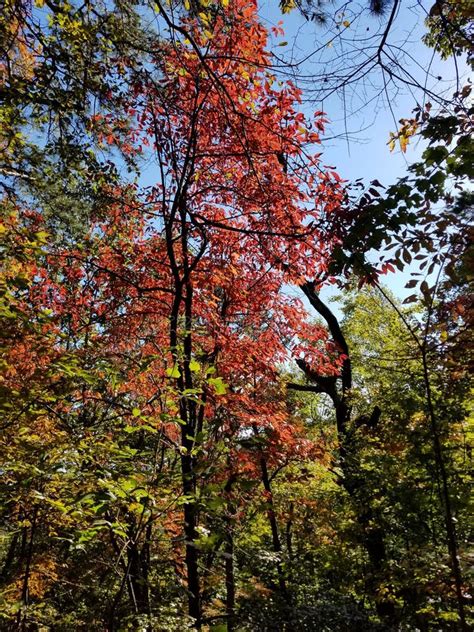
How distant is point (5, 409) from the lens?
228 centimetres

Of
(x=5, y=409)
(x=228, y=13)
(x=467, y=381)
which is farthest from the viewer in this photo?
(x=467, y=381)

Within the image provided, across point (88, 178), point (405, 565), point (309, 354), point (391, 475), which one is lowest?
point (405, 565)

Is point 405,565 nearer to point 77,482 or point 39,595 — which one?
point 77,482

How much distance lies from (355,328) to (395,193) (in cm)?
1312

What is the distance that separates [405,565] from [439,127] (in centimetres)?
354

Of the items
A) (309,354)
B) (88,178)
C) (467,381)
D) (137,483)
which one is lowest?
(137,483)

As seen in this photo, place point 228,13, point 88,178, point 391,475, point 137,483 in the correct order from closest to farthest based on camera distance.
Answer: point 137,483
point 228,13
point 88,178
point 391,475

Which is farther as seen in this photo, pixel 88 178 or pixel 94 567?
Answer: pixel 94 567

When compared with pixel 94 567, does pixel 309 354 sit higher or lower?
higher

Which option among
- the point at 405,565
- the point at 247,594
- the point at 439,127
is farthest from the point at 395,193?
the point at 247,594

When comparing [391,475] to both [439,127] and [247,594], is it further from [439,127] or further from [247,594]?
[439,127]

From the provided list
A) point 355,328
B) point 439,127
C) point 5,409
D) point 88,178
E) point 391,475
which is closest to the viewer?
point 5,409

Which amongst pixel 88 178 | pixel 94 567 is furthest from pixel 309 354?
pixel 94 567

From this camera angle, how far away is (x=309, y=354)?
217 inches
